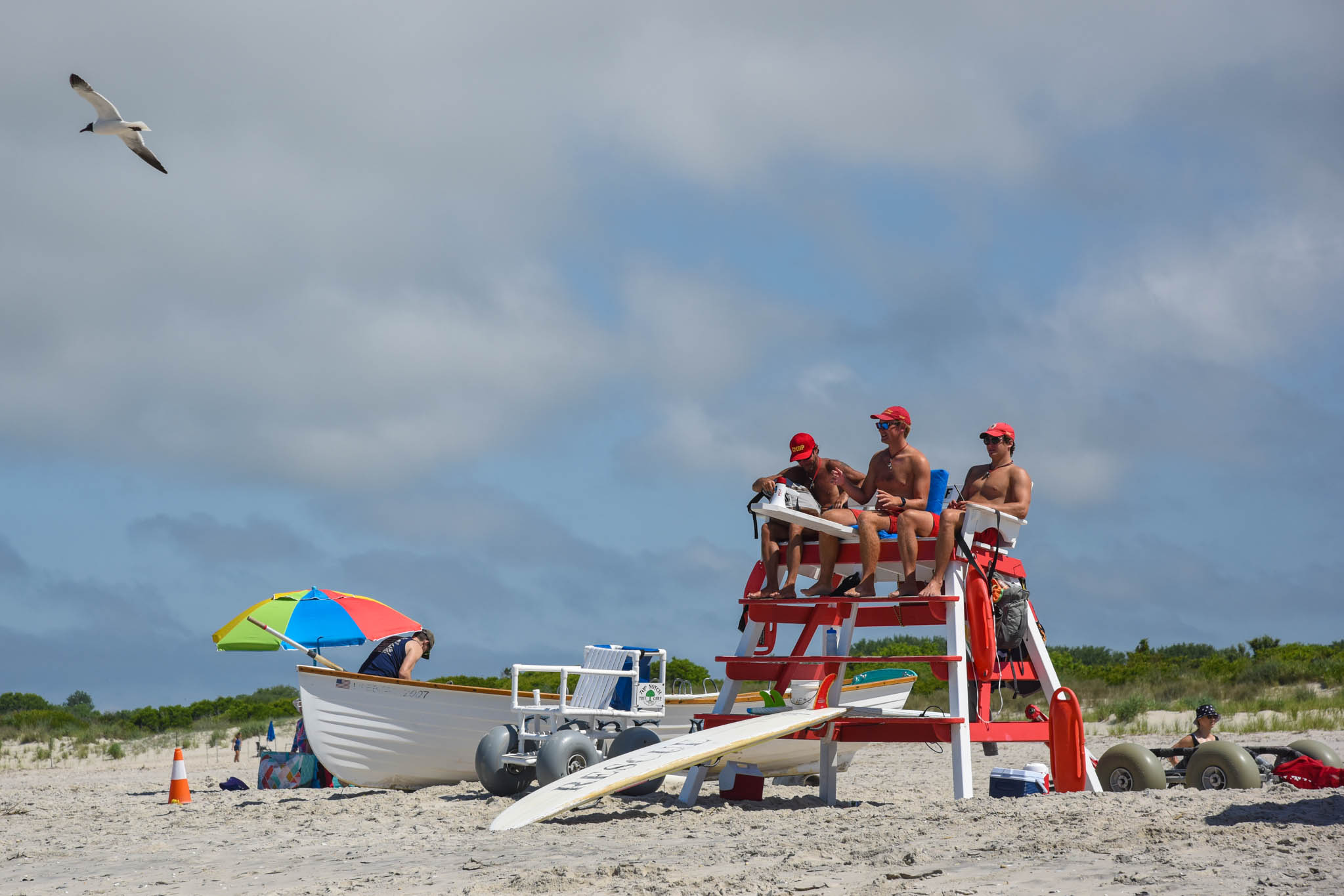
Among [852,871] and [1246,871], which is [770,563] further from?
[1246,871]

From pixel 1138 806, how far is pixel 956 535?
276 centimetres

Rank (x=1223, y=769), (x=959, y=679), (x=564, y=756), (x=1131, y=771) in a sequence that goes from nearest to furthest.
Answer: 1. (x=1223, y=769)
2. (x=1131, y=771)
3. (x=959, y=679)
4. (x=564, y=756)

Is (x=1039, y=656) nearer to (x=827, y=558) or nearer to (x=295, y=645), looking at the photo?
(x=827, y=558)

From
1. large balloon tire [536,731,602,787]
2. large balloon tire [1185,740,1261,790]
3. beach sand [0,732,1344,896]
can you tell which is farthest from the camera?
large balloon tire [536,731,602,787]

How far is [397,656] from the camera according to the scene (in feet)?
43.6

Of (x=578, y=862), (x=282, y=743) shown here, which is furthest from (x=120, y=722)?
(x=578, y=862)

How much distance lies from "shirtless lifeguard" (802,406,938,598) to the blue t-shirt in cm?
527

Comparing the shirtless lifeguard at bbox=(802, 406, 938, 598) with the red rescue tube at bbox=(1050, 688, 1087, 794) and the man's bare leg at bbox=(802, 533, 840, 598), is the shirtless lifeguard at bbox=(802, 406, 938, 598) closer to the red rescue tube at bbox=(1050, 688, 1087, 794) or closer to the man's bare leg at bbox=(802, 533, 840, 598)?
the man's bare leg at bbox=(802, 533, 840, 598)

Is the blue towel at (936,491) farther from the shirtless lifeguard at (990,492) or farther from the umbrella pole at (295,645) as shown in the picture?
the umbrella pole at (295,645)

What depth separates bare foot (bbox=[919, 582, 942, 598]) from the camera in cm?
920

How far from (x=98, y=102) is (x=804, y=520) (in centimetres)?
938

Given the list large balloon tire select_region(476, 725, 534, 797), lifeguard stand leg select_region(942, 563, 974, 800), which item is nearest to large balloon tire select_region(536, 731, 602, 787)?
large balloon tire select_region(476, 725, 534, 797)

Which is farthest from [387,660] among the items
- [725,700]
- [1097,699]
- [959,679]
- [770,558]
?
[1097,699]

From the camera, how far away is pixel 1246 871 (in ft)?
17.1
